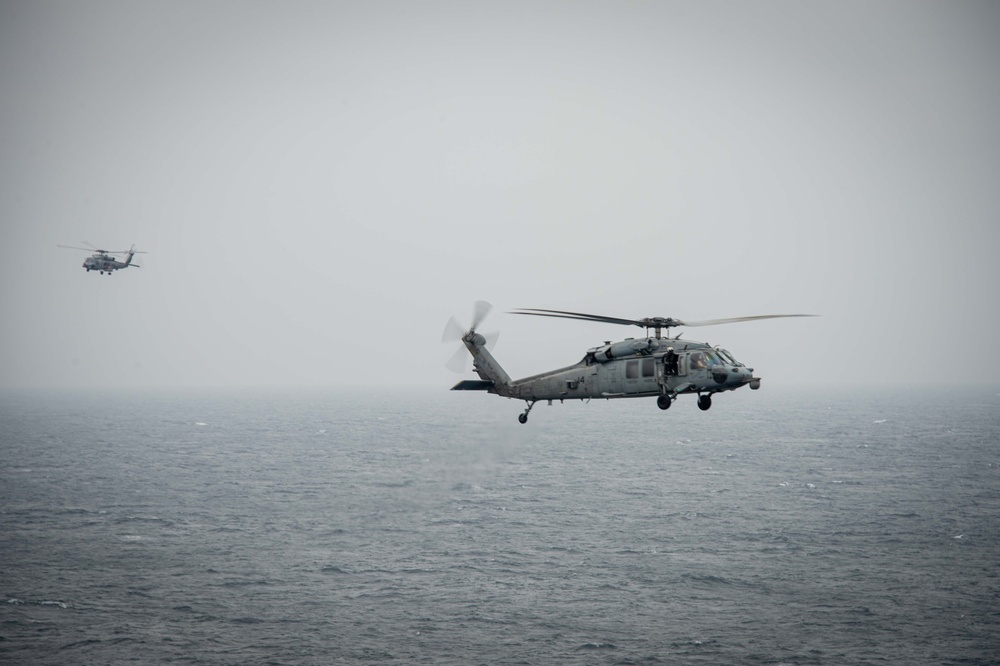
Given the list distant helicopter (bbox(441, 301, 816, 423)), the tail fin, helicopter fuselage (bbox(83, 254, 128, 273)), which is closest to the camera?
distant helicopter (bbox(441, 301, 816, 423))

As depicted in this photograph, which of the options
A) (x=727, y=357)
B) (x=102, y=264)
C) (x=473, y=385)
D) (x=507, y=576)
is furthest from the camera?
(x=507, y=576)

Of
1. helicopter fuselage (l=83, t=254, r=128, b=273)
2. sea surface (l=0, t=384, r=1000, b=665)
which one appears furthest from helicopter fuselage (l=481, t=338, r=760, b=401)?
helicopter fuselage (l=83, t=254, r=128, b=273)

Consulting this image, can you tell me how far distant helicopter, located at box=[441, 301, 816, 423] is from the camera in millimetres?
44094

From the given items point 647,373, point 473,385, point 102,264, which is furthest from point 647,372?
point 102,264

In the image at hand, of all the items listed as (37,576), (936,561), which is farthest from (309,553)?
(936,561)

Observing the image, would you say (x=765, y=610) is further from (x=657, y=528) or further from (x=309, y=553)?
(x=309, y=553)

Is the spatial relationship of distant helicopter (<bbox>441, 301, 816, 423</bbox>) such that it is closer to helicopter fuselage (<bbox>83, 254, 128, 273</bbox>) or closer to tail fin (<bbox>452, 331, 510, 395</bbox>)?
tail fin (<bbox>452, 331, 510, 395</bbox>)

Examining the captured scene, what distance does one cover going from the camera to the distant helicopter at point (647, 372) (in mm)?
44094

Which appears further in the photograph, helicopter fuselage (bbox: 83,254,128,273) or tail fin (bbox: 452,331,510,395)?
helicopter fuselage (bbox: 83,254,128,273)

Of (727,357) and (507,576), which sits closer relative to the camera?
(727,357)

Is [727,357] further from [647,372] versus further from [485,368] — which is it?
[485,368]

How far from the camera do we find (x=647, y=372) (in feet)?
153

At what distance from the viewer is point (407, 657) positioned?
102m

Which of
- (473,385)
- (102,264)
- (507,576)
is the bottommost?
(507,576)
